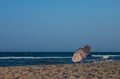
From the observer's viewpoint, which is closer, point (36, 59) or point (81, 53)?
point (81, 53)

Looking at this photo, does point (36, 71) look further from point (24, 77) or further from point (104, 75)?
point (104, 75)

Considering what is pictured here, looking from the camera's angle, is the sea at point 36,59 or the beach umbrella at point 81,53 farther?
the sea at point 36,59

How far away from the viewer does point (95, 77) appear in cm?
1470

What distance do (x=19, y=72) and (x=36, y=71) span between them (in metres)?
0.94

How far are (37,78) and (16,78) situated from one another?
0.90 metres

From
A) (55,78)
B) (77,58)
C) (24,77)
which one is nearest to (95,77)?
(55,78)

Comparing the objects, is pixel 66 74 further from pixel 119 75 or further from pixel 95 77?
pixel 119 75

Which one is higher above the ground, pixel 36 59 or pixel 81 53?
pixel 81 53

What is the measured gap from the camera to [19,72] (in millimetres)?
15781

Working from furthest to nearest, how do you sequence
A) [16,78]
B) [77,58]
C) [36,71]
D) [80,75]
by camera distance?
1. [77,58]
2. [36,71]
3. [80,75]
4. [16,78]

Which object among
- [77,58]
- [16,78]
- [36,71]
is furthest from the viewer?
[77,58]

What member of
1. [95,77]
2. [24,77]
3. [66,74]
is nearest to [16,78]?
[24,77]

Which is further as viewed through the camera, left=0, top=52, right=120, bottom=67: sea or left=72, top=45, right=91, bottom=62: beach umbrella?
left=0, top=52, right=120, bottom=67: sea

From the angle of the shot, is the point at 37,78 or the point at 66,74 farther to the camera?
the point at 66,74
